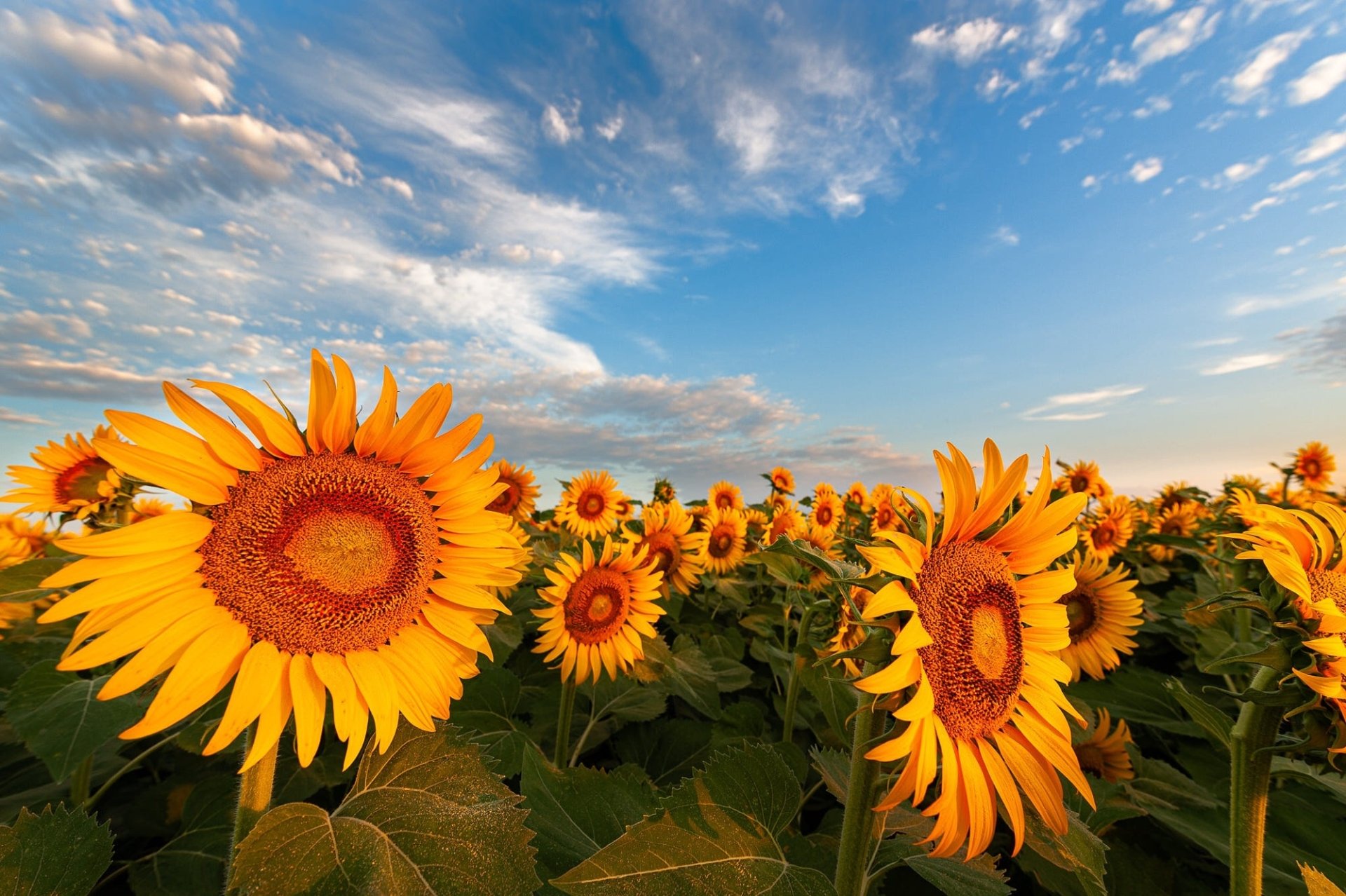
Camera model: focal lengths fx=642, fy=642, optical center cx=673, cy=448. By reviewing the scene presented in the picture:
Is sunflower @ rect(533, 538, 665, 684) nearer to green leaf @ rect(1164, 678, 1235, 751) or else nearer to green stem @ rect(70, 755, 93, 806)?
green stem @ rect(70, 755, 93, 806)

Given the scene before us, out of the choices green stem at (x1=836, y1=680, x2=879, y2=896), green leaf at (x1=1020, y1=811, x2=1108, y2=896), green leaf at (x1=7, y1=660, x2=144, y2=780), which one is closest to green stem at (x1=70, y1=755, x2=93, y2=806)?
green leaf at (x1=7, y1=660, x2=144, y2=780)

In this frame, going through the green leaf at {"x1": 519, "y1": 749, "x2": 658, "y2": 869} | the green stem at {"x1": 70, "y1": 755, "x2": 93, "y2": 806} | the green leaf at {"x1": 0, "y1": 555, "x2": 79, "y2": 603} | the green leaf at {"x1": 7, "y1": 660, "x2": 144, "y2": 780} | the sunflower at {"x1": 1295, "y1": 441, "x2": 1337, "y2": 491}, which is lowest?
the green stem at {"x1": 70, "y1": 755, "x2": 93, "y2": 806}

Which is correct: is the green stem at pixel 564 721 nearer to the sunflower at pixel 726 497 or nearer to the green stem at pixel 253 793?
the green stem at pixel 253 793

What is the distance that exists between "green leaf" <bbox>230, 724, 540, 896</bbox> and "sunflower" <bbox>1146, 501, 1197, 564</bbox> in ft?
31.5

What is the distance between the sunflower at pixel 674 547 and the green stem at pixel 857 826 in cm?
354

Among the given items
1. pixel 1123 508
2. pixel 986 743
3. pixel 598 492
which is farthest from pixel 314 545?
pixel 1123 508

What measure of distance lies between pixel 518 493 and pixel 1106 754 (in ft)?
17.6

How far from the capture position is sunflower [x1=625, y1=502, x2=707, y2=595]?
216 inches

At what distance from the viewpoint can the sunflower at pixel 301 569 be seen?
5.12 feet

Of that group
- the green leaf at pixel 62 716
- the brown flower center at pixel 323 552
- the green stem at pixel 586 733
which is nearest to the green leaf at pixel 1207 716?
the brown flower center at pixel 323 552

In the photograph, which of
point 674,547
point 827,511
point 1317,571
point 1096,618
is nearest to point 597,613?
point 674,547

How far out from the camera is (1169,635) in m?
6.25

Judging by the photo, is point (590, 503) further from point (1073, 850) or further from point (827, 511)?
point (1073, 850)

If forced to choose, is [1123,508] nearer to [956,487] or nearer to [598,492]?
[598,492]
